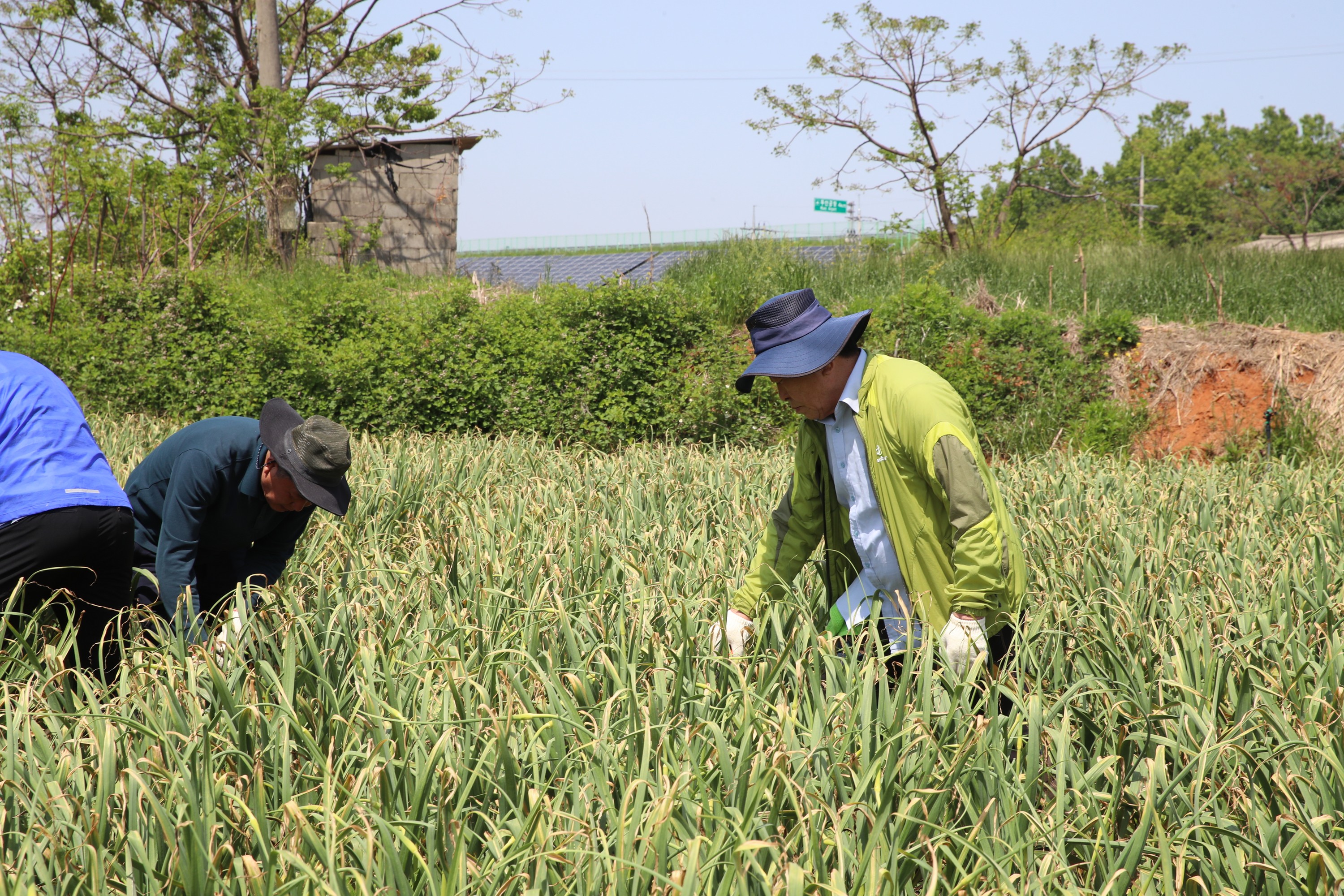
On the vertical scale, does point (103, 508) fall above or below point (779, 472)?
above

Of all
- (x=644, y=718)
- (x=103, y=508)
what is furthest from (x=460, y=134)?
(x=644, y=718)

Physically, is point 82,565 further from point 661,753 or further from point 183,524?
point 661,753

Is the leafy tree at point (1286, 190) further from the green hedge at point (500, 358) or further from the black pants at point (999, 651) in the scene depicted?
the black pants at point (999, 651)

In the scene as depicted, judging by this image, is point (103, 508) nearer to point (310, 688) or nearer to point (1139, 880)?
point (310, 688)

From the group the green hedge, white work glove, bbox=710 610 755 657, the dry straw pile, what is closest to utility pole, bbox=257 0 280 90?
the green hedge

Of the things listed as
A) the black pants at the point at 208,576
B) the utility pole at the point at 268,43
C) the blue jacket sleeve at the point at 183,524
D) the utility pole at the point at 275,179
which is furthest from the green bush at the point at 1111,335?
the utility pole at the point at 268,43

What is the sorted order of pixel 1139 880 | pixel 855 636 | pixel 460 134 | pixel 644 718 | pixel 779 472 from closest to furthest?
1. pixel 1139 880
2. pixel 644 718
3. pixel 855 636
4. pixel 779 472
5. pixel 460 134

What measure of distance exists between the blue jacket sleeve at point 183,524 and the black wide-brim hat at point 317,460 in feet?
0.69

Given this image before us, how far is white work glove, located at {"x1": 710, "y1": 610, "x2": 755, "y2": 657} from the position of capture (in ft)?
8.73

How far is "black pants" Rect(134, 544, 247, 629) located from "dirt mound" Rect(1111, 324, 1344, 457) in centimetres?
704

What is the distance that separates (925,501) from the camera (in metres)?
2.44

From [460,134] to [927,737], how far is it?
13.7 metres

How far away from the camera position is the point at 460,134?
14.0 m

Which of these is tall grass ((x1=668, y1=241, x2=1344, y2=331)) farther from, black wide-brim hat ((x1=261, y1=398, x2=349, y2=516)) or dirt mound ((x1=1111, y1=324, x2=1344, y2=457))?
black wide-brim hat ((x1=261, y1=398, x2=349, y2=516))
